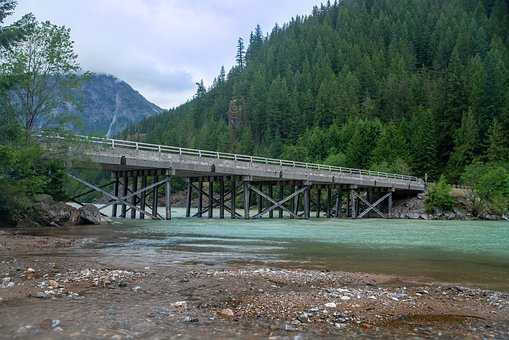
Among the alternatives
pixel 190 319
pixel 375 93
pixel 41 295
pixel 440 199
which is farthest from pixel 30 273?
pixel 375 93

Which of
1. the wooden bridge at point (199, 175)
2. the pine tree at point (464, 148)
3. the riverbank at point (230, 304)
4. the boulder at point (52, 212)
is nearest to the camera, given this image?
the riverbank at point (230, 304)

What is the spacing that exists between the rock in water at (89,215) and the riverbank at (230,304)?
19.5 meters

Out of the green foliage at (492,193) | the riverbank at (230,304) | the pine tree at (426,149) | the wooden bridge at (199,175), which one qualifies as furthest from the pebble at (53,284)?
the pine tree at (426,149)

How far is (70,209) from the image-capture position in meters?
29.8

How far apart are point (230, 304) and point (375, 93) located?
121629 mm

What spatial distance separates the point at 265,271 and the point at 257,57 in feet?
588

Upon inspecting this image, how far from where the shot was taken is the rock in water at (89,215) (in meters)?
30.5

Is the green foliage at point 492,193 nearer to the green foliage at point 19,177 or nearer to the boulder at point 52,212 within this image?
the boulder at point 52,212

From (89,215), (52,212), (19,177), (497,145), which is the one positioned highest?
(497,145)

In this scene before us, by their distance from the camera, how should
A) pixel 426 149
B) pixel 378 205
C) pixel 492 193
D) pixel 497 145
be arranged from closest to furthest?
pixel 492 193 < pixel 378 205 < pixel 497 145 < pixel 426 149

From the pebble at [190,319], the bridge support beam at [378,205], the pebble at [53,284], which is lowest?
the pebble at [190,319]

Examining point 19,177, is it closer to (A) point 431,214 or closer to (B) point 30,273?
(B) point 30,273

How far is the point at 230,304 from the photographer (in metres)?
7.89

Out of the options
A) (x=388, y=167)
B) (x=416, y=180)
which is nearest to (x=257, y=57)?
(x=388, y=167)
